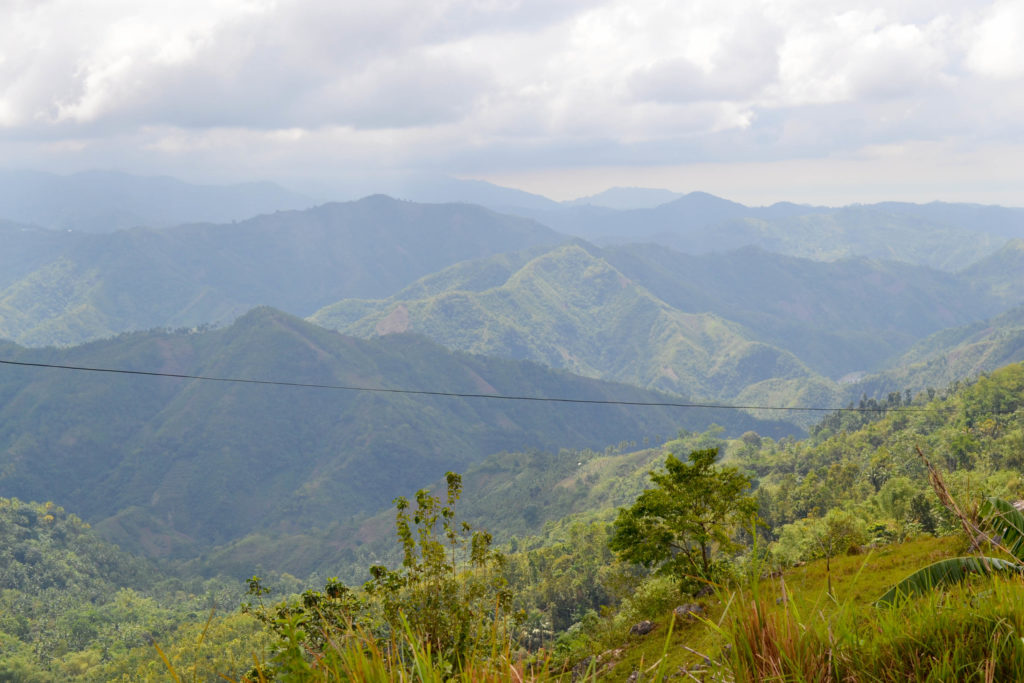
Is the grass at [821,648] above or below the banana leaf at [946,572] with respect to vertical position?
above

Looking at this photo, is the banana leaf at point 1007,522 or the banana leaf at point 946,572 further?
the banana leaf at point 1007,522

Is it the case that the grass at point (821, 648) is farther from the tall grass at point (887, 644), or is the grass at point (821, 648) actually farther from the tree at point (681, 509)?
the tree at point (681, 509)

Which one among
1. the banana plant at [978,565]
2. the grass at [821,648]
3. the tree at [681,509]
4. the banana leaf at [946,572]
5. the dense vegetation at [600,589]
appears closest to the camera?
the grass at [821,648]

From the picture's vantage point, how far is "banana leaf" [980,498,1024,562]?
484 centimetres

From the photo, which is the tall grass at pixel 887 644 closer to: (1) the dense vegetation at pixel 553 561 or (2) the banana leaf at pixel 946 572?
(1) the dense vegetation at pixel 553 561

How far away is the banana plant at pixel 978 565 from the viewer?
4.32 m

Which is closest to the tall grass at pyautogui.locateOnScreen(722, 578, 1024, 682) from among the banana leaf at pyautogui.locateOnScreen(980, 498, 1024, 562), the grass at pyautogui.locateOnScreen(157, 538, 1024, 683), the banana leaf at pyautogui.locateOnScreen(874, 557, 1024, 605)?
the grass at pyautogui.locateOnScreen(157, 538, 1024, 683)

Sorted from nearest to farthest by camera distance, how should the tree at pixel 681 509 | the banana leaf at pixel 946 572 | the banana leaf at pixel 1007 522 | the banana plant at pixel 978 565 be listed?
1. the banana plant at pixel 978 565
2. the banana leaf at pixel 946 572
3. the banana leaf at pixel 1007 522
4. the tree at pixel 681 509

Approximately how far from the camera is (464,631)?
30.5 feet

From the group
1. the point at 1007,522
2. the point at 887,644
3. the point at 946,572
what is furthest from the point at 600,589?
the point at 887,644

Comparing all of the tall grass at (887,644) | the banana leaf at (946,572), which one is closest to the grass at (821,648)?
the tall grass at (887,644)

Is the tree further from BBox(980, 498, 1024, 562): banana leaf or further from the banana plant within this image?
the banana plant

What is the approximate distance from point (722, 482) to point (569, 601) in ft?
154

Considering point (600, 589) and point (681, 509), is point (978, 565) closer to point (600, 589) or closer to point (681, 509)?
point (681, 509)
